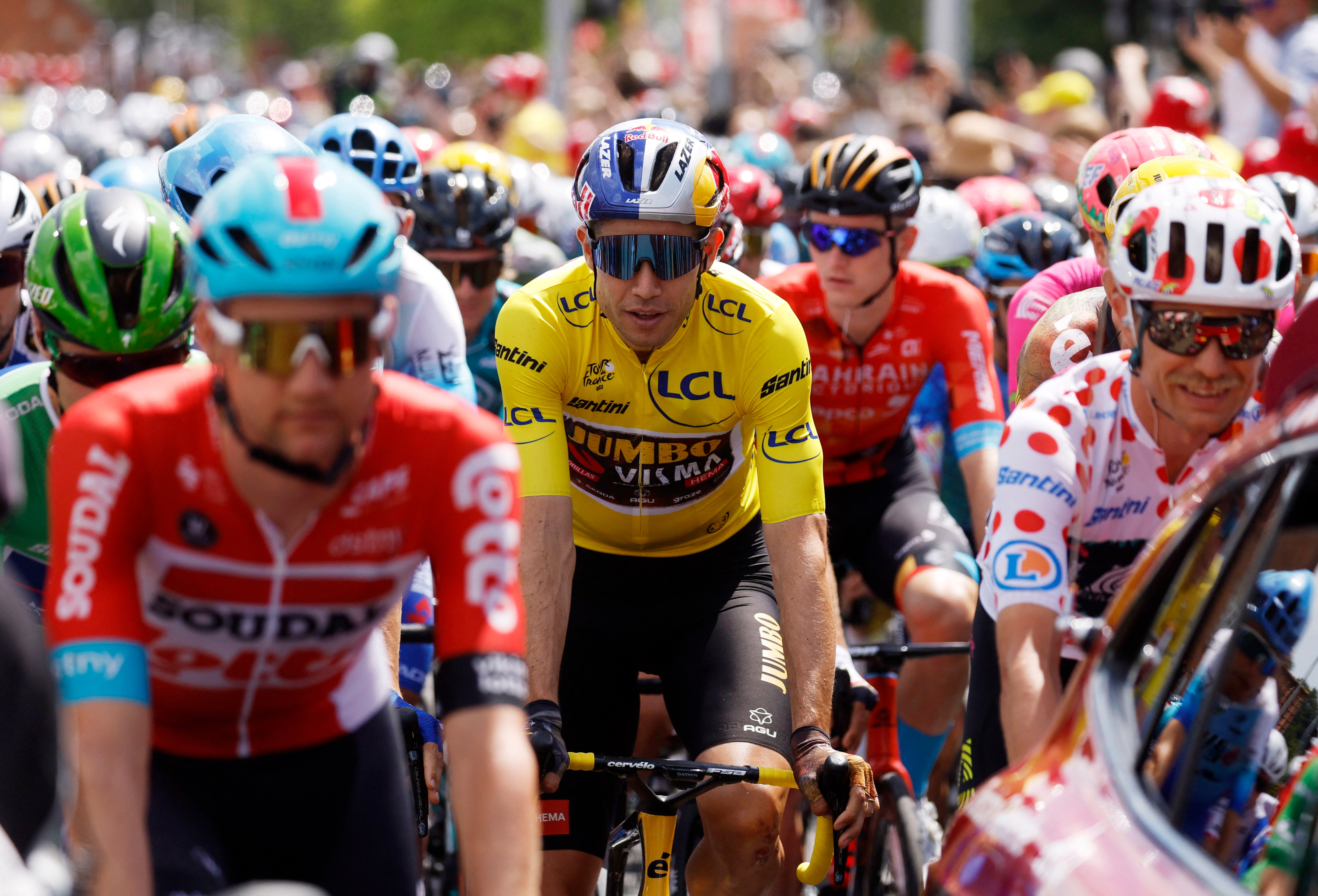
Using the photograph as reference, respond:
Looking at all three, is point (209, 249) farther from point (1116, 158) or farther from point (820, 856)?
point (1116, 158)

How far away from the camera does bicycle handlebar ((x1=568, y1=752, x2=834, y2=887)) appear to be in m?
4.22

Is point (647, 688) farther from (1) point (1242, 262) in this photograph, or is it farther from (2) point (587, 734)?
(1) point (1242, 262)

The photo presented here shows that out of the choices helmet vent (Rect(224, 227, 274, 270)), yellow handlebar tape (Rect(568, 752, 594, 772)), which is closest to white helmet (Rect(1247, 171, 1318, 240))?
yellow handlebar tape (Rect(568, 752, 594, 772))

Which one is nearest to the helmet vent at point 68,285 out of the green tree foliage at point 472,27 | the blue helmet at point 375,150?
the blue helmet at point 375,150

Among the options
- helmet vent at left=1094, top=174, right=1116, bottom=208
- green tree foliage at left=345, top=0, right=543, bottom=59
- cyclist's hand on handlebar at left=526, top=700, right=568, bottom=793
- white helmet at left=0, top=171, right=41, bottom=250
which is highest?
helmet vent at left=1094, top=174, right=1116, bottom=208

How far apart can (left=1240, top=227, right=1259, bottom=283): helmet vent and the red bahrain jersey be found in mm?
2971

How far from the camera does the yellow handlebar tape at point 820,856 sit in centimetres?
422

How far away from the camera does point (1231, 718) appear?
299 cm

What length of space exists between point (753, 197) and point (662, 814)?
4823 millimetres

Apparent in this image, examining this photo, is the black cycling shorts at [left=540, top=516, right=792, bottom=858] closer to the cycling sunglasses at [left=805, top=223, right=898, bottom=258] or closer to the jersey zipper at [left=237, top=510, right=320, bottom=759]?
the jersey zipper at [left=237, top=510, right=320, bottom=759]

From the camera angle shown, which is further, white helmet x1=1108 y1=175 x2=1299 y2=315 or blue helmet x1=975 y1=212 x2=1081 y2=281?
blue helmet x1=975 y1=212 x2=1081 y2=281

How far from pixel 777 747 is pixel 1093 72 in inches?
744

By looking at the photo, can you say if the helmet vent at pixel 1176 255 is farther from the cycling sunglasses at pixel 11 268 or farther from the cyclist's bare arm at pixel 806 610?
the cycling sunglasses at pixel 11 268

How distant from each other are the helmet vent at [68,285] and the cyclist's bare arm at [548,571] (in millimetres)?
1323
